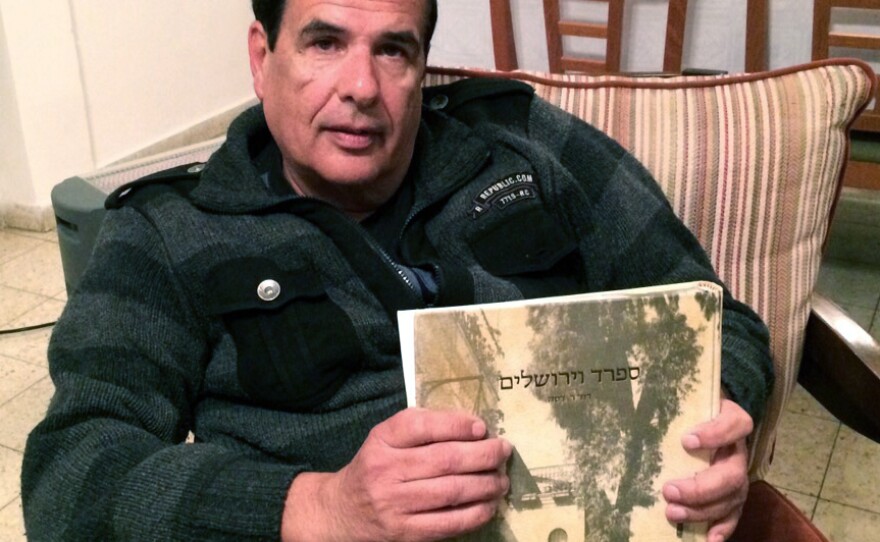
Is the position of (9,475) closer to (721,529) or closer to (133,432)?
(133,432)

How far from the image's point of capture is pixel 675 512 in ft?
2.56

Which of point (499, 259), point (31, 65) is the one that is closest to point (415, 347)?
point (499, 259)

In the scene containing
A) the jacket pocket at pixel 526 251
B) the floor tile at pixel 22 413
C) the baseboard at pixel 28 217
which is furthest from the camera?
the baseboard at pixel 28 217

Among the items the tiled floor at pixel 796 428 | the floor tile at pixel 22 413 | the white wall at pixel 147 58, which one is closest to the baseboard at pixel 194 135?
the white wall at pixel 147 58

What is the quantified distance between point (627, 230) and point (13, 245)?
220cm

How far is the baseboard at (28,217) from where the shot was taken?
8.70 feet

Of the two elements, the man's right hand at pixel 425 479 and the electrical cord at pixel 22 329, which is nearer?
the man's right hand at pixel 425 479

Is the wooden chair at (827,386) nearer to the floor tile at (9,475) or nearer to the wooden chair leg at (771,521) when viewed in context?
the wooden chair leg at (771,521)

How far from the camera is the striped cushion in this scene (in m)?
1.12

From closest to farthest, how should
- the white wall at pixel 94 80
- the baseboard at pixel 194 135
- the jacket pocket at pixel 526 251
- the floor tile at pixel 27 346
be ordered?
the jacket pocket at pixel 526 251 → the floor tile at pixel 27 346 → the white wall at pixel 94 80 → the baseboard at pixel 194 135

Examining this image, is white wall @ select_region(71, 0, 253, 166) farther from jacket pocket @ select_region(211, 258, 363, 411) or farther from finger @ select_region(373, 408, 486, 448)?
finger @ select_region(373, 408, 486, 448)

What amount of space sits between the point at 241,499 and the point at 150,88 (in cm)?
256

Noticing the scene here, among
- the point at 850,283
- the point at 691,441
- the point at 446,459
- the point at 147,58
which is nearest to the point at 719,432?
the point at 691,441

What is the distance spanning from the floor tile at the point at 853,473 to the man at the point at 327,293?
33.5 inches
